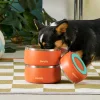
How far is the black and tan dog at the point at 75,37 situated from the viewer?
138 centimetres

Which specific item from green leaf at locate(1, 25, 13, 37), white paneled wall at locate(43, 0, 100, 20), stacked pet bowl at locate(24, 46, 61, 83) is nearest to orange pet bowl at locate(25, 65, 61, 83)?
stacked pet bowl at locate(24, 46, 61, 83)

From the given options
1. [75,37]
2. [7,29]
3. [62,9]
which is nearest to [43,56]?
[75,37]

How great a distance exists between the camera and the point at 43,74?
133 centimetres

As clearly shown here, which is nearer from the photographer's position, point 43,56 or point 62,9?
point 43,56

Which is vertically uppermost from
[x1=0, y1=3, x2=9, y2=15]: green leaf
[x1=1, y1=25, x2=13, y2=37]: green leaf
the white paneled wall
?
[x1=0, y1=3, x2=9, y2=15]: green leaf

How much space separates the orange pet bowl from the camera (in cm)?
133

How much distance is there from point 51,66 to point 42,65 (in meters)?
0.03

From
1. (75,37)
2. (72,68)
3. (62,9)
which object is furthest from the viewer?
(62,9)

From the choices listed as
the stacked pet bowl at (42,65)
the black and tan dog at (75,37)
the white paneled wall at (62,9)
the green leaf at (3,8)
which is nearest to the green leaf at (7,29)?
the green leaf at (3,8)

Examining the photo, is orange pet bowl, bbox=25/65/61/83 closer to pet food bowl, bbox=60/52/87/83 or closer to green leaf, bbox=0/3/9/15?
pet food bowl, bbox=60/52/87/83

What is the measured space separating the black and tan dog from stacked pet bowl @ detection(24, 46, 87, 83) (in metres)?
0.07

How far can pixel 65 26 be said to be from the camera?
1.38 metres

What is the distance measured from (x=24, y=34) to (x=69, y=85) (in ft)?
3.95

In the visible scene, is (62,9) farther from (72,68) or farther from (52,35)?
(72,68)
